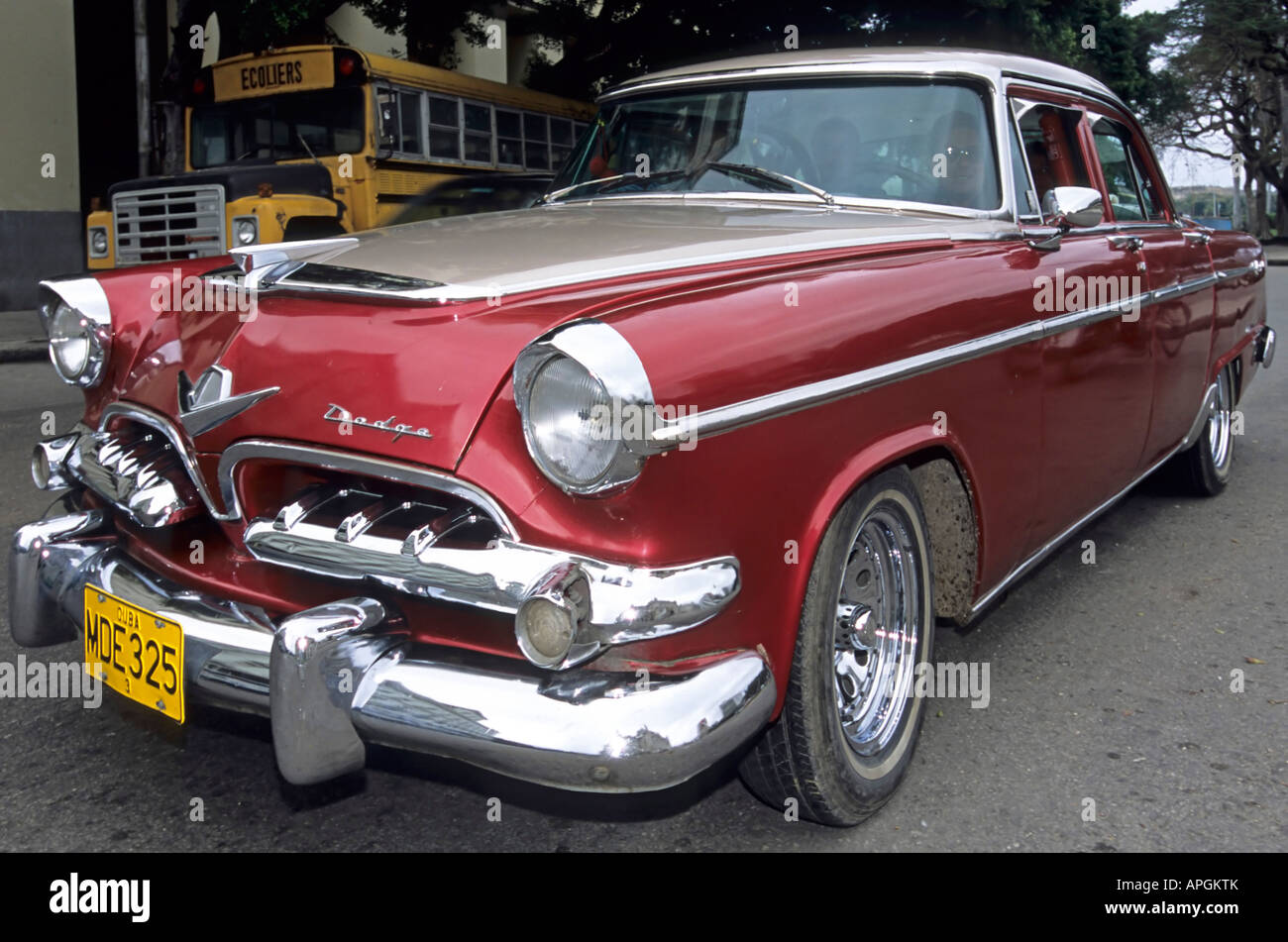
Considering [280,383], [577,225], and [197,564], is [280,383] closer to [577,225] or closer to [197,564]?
[197,564]

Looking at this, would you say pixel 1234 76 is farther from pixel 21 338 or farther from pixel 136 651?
pixel 136 651

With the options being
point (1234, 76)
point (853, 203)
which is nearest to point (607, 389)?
point (853, 203)

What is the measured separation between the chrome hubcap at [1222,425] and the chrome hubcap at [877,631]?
3.01m

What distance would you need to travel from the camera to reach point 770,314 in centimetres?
234

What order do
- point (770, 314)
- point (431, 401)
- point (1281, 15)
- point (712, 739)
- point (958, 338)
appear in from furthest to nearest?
1. point (1281, 15)
2. point (958, 338)
3. point (770, 314)
4. point (431, 401)
5. point (712, 739)

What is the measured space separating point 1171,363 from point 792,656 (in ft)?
8.12

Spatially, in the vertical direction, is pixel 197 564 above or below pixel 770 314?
below

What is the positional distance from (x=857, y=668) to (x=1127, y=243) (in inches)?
74.8

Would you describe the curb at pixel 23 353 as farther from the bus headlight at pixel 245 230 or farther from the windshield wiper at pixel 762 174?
the windshield wiper at pixel 762 174

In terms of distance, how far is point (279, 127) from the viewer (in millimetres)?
9656

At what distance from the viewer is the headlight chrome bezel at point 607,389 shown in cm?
200

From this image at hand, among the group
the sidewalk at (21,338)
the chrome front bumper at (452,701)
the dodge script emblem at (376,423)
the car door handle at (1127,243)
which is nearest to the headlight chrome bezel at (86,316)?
the chrome front bumper at (452,701)
